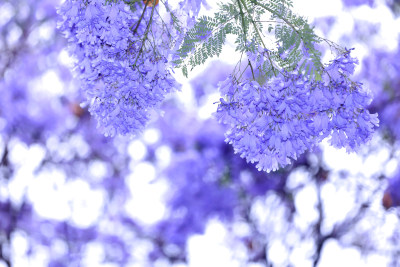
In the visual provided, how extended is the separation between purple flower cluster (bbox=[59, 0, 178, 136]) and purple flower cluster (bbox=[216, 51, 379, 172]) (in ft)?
0.84

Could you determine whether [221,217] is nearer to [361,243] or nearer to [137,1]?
[361,243]

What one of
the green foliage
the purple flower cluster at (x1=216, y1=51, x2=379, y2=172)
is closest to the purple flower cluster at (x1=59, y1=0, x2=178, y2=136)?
the green foliage

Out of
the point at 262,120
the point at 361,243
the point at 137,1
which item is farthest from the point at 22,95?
the point at 262,120

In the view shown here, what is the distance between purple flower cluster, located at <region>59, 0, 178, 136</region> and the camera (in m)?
1.65

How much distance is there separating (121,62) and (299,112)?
560mm

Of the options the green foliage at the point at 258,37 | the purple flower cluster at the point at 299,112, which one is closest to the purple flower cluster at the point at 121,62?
the green foliage at the point at 258,37

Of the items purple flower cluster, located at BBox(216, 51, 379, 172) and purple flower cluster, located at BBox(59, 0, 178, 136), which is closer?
purple flower cluster, located at BBox(216, 51, 379, 172)

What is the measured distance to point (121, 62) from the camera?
166 centimetres

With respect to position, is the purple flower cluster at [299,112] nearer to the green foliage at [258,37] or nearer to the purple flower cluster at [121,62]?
the green foliage at [258,37]

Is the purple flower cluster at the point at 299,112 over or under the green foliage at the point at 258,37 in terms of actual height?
under

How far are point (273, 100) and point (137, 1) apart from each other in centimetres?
65

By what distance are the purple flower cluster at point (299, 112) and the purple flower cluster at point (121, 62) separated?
26cm

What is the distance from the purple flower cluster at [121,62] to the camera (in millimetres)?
1651

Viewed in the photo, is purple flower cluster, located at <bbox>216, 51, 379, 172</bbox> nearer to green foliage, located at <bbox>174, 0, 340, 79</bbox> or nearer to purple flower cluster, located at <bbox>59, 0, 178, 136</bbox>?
green foliage, located at <bbox>174, 0, 340, 79</bbox>
